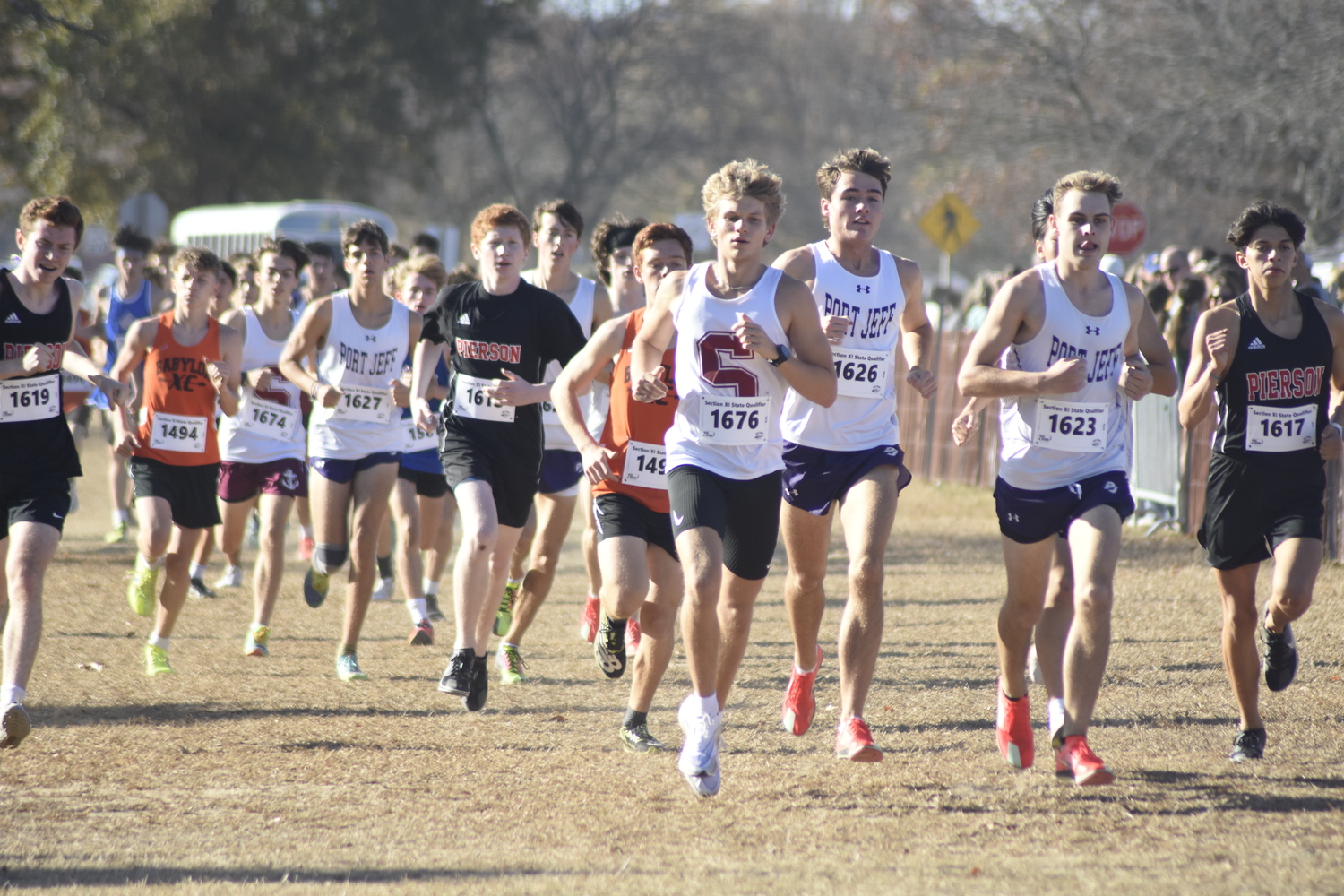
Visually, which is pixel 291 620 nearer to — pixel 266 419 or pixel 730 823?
pixel 266 419

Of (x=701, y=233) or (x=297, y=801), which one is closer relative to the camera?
(x=297, y=801)

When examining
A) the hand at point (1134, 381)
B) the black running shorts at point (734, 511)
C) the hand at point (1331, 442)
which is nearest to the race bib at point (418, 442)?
the black running shorts at point (734, 511)

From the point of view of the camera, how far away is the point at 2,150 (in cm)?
2334

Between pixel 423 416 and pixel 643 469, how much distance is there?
1614mm

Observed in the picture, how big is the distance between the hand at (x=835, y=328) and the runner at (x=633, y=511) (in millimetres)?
660

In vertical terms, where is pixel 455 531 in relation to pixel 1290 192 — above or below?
below

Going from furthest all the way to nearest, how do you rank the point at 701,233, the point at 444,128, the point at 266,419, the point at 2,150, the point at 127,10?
the point at 444,128
the point at 701,233
the point at 2,150
the point at 127,10
the point at 266,419

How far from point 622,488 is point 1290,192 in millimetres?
18145

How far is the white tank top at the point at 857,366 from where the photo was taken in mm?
5871

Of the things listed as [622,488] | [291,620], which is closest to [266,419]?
[291,620]

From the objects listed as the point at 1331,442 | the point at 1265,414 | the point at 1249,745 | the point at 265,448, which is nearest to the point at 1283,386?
the point at 1265,414

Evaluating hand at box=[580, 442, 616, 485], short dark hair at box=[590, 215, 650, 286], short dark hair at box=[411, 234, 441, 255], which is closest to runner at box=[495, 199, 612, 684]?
short dark hair at box=[590, 215, 650, 286]

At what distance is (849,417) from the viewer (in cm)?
588

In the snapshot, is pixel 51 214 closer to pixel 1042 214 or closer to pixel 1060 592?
pixel 1042 214
